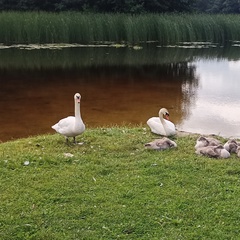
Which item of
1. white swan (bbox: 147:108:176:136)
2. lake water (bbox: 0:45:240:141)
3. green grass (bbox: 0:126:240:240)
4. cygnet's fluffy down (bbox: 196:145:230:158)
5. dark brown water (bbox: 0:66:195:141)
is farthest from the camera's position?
lake water (bbox: 0:45:240:141)

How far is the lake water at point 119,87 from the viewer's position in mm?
10641

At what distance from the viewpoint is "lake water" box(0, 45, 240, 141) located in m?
10.6

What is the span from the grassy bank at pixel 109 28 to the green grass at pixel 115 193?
18.0 m

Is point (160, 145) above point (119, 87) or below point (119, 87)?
above

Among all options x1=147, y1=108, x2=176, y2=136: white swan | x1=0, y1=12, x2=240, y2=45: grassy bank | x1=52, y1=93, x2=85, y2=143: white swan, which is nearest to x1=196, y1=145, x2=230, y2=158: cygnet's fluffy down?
x1=147, y1=108, x2=176, y2=136: white swan

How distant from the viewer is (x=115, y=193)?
16.6ft

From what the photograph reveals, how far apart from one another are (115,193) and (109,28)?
71.8 feet

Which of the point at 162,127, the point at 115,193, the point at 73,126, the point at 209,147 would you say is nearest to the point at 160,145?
the point at 209,147

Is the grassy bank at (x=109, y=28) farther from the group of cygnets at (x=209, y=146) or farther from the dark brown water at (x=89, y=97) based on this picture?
the group of cygnets at (x=209, y=146)

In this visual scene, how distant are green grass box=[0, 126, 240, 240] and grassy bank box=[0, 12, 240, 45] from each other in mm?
17987

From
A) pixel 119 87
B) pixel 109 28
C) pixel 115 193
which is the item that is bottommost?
pixel 119 87

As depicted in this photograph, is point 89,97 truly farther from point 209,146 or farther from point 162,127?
point 209,146

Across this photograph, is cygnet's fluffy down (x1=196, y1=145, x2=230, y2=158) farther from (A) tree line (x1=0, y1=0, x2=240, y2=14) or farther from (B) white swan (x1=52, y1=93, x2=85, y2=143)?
(A) tree line (x1=0, y1=0, x2=240, y2=14)

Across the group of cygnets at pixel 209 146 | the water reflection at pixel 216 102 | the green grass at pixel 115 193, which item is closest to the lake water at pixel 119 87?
the water reflection at pixel 216 102
